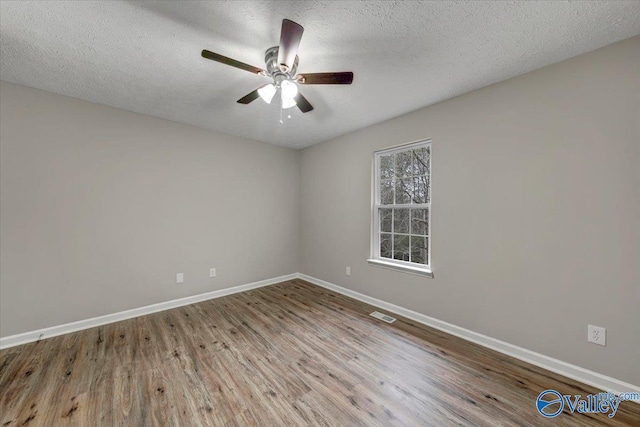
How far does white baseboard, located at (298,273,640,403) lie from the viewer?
172 centimetres

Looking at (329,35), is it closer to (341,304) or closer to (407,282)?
(407,282)

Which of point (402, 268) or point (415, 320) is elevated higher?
point (402, 268)

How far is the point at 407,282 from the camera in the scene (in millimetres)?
2924

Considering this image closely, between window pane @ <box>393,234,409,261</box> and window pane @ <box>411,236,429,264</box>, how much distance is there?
85mm

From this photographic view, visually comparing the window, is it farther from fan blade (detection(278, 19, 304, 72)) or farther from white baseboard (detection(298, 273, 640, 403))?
fan blade (detection(278, 19, 304, 72))

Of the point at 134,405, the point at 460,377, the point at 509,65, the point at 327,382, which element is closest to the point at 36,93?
the point at 134,405

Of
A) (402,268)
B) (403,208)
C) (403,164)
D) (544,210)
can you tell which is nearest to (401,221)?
(403,208)

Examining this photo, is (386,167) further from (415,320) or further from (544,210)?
(415,320)

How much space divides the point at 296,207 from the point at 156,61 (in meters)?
3.01

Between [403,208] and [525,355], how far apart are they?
5.91 feet

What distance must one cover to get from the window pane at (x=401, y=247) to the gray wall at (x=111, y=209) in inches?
86.8

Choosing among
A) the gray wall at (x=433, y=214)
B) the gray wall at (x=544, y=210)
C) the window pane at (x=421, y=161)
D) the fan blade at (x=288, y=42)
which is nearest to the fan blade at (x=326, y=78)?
the fan blade at (x=288, y=42)

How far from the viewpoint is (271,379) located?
1842mm

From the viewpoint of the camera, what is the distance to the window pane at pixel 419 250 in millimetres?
2885
